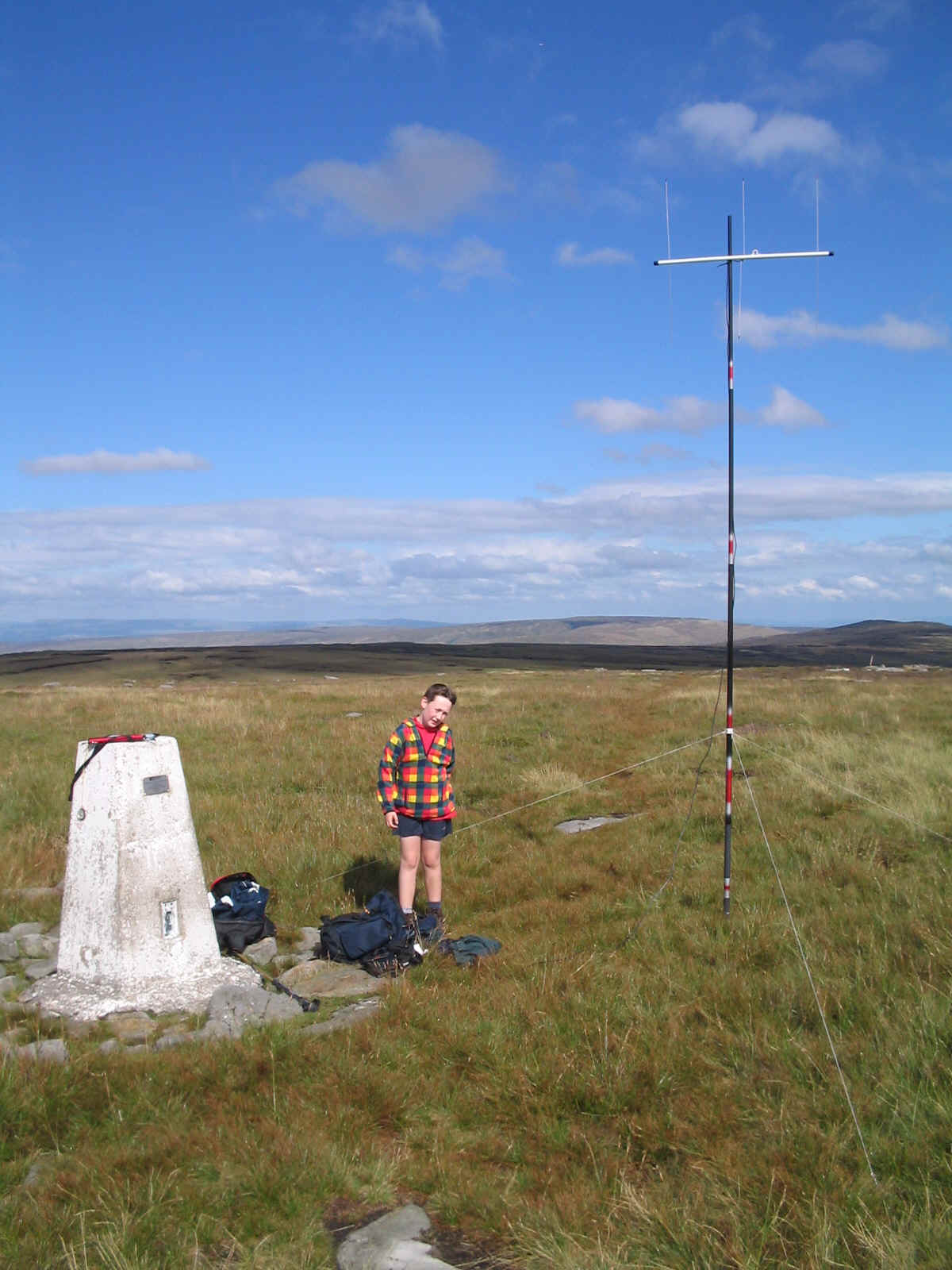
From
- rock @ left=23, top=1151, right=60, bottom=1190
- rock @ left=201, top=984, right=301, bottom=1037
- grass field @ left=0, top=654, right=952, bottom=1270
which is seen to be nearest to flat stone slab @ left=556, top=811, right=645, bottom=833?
Answer: grass field @ left=0, top=654, right=952, bottom=1270

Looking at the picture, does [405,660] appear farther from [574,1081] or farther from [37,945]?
[574,1081]

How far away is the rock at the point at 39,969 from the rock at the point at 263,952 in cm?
132

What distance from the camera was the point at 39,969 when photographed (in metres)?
6.14

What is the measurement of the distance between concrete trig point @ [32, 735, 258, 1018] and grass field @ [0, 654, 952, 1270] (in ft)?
1.85

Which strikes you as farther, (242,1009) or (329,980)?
(329,980)

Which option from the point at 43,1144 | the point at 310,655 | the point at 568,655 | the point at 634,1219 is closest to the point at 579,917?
the point at 634,1219

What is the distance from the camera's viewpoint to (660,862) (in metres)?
8.45

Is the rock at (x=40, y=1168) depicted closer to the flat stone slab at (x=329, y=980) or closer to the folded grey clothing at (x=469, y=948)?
the flat stone slab at (x=329, y=980)

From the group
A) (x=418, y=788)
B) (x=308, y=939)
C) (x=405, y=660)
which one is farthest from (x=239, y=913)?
(x=405, y=660)

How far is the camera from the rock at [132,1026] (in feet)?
16.7

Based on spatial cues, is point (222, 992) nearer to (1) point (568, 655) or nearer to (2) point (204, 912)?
(2) point (204, 912)

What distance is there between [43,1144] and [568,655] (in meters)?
113

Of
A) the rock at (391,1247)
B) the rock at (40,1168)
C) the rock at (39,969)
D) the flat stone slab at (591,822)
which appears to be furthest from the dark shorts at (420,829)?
the rock at (391,1247)

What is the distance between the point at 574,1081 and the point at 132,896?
3066 millimetres
